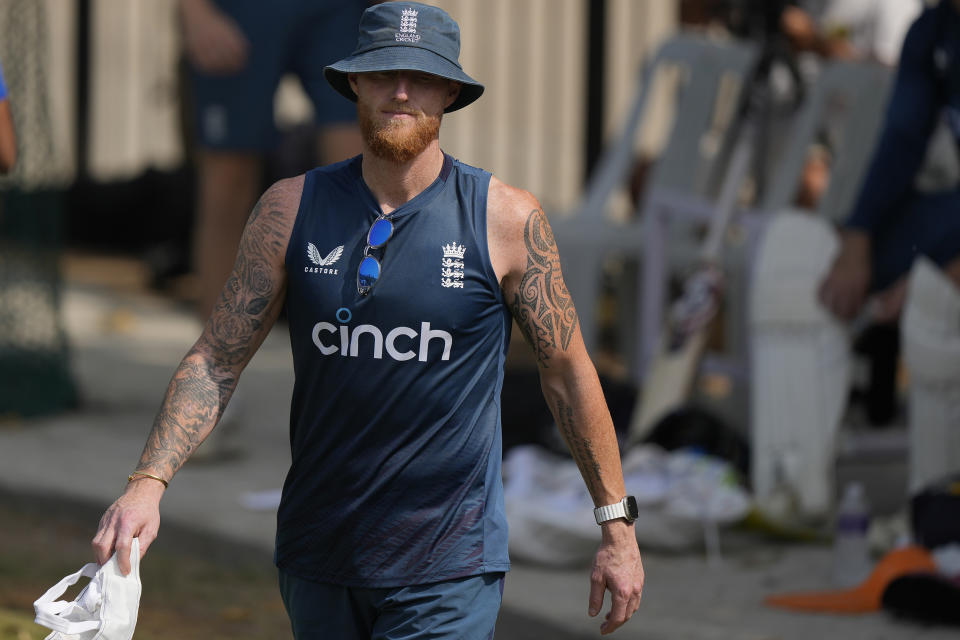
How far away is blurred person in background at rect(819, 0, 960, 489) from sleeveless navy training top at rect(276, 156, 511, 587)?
2.40 metres

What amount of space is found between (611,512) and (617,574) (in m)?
0.12

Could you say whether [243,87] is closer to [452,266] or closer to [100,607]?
[452,266]

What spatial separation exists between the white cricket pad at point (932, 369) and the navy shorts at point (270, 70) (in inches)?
84.5

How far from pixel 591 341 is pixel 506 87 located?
22.5 ft

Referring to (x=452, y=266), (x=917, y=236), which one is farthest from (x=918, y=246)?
(x=452, y=266)

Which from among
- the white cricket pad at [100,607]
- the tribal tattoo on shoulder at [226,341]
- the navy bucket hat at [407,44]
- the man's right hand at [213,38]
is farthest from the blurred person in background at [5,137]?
the white cricket pad at [100,607]

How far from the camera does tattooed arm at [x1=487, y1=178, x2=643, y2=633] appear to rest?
2.86 meters

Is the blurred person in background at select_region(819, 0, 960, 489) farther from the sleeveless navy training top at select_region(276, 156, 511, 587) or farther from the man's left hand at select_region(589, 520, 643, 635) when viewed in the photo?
the sleeveless navy training top at select_region(276, 156, 511, 587)

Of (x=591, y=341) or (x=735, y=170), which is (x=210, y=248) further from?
(x=735, y=170)

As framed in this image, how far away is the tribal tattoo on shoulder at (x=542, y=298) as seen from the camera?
9.43 feet

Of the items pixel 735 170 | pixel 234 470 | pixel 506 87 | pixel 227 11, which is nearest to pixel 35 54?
pixel 227 11

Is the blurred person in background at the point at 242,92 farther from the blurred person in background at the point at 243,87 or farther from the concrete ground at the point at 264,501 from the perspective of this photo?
→ the concrete ground at the point at 264,501

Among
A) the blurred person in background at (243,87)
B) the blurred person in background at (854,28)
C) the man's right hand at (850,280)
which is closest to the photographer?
the man's right hand at (850,280)

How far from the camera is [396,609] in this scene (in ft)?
9.31
